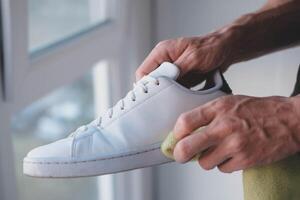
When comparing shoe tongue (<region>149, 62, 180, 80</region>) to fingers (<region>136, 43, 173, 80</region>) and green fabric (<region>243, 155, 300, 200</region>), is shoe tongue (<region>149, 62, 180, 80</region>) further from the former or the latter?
green fabric (<region>243, 155, 300, 200</region>)

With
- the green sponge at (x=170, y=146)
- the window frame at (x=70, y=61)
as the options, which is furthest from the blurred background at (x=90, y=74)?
the green sponge at (x=170, y=146)

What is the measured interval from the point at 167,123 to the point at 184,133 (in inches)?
3.1

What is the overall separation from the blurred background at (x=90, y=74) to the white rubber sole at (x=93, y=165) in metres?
0.31

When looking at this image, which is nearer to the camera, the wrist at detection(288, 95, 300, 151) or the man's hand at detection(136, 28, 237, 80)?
the wrist at detection(288, 95, 300, 151)

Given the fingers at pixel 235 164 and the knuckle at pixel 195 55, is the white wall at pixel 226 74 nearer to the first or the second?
the knuckle at pixel 195 55

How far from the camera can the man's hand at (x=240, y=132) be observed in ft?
1.86

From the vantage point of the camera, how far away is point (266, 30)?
80 centimetres

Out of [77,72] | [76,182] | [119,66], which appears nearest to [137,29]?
[119,66]

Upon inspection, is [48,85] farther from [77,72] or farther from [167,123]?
[167,123]

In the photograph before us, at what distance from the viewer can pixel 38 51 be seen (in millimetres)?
1057

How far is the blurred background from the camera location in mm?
958

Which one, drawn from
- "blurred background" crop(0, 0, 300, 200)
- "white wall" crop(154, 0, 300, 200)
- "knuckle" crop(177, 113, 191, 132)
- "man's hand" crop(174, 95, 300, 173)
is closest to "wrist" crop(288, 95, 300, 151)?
"man's hand" crop(174, 95, 300, 173)

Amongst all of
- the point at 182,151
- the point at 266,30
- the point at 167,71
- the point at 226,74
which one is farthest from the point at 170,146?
the point at 226,74

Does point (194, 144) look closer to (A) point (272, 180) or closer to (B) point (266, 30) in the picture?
(A) point (272, 180)
